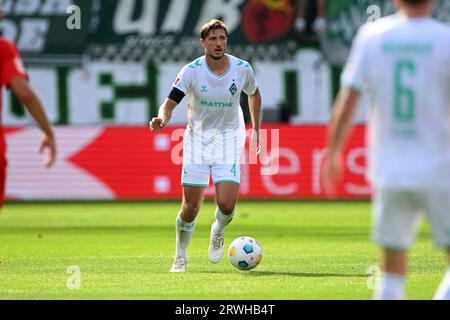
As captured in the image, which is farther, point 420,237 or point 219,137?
point 420,237

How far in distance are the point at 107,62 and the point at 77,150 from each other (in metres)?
5.77

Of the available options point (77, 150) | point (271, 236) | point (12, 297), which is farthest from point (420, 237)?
point (77, 150)

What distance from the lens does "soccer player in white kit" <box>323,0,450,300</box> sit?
688 cm

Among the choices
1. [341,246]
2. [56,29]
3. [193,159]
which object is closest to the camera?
[193,159]

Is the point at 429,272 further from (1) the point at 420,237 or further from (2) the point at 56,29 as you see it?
(2) the point at 56,29

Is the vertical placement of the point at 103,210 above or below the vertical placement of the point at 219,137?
below

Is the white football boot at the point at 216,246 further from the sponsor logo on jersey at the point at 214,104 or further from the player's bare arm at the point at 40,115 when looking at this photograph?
the player's bare arm at the point at 40,115

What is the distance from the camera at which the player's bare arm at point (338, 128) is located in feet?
22.8

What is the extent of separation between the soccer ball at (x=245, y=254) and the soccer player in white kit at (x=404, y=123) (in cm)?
485

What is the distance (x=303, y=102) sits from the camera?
32625 millimetres

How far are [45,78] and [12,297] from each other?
2353 centimetres

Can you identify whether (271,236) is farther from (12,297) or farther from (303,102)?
(303,102)

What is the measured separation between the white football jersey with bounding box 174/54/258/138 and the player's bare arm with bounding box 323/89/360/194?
5.28m
